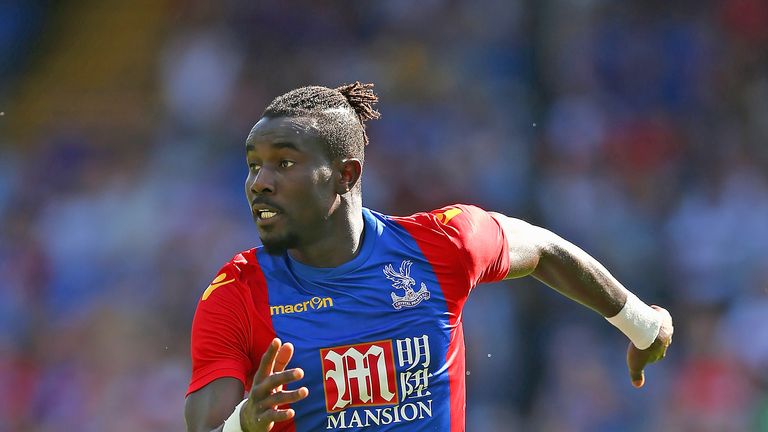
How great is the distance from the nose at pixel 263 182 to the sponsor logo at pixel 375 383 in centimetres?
64

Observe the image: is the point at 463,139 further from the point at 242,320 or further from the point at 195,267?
the point at 242,320

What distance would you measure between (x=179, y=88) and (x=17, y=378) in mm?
2950

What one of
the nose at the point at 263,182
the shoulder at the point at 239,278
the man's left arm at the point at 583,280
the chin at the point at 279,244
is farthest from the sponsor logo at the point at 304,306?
the man's left arm at the point at 583,280

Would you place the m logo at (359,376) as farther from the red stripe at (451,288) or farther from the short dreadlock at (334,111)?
the short dreadlock at (334,111)

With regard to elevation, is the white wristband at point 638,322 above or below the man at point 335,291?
below

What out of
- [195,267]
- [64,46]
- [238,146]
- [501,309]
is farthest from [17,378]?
[501,309]

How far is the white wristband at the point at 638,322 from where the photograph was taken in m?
5.17

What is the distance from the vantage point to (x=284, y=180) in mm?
4379

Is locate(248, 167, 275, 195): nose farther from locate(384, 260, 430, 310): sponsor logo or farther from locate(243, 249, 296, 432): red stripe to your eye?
locate(384, 260, 430, 310): sponsor logo

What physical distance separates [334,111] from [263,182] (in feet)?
1.58

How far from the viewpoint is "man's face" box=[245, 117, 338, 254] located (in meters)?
4.38

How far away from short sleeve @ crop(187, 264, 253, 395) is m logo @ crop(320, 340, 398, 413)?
30 centimetres

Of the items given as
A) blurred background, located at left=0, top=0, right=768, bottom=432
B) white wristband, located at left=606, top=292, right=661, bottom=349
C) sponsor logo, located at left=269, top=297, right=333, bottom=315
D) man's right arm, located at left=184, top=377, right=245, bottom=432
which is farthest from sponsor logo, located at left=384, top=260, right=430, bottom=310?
blurred background, located at left=0, top=0, right=768, bottom=432

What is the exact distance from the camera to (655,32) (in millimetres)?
10156
